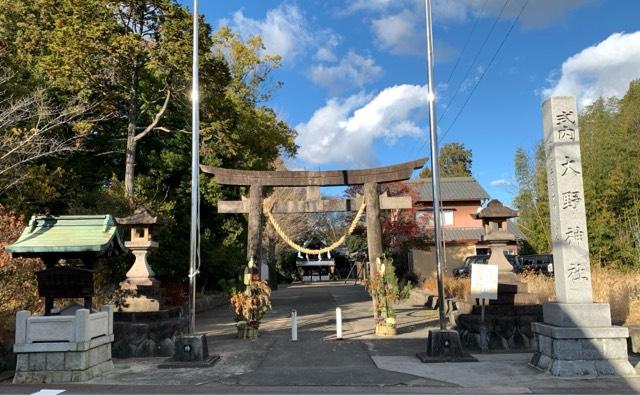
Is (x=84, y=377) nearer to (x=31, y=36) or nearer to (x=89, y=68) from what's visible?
(x=89, y=68)

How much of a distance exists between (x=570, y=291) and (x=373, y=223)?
736 cm

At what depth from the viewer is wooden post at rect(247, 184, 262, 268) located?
15.5m

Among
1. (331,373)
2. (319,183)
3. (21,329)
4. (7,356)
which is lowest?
(331,373)

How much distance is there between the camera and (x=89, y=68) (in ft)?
59.1

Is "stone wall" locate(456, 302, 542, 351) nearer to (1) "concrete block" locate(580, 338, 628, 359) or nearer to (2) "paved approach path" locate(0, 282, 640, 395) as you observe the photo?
(2) "paved approach path" locate(0, 282, 640, 395)

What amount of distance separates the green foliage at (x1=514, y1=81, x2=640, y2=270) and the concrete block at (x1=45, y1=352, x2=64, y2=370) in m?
22.3

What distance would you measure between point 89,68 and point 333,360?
13471mm

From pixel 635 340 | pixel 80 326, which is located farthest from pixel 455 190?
pixel 80 326

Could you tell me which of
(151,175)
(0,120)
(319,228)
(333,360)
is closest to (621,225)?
(333,360)

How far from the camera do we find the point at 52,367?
30.7 feet

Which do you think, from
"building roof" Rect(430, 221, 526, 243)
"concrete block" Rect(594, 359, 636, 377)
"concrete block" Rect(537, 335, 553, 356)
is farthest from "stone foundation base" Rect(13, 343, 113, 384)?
"building roof" Rect(430, 221, 526, 243)

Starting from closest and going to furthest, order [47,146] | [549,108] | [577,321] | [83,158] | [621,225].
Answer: [577,321], [549,108], [47,146], [83,158], [621,225]

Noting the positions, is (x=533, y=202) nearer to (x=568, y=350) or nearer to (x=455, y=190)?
(x=455, y=190)

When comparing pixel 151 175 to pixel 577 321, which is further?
pixel 151 175
